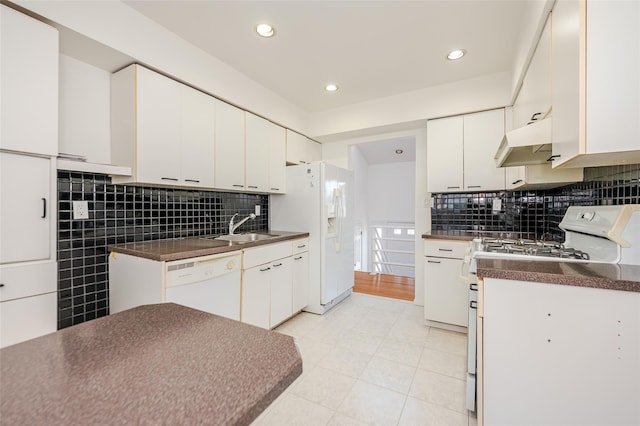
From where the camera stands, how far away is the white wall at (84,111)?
181 centimetres

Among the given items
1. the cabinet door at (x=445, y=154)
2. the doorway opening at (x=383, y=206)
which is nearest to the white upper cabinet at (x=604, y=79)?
the cabinet door at (x=445, y=154)

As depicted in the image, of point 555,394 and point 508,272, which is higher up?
point 508,272

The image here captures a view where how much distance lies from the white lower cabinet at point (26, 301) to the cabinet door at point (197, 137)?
1008 millimetres

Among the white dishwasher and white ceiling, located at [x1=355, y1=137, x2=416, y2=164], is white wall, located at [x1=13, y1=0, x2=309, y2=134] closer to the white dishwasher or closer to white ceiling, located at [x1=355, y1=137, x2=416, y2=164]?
the white dishwasher

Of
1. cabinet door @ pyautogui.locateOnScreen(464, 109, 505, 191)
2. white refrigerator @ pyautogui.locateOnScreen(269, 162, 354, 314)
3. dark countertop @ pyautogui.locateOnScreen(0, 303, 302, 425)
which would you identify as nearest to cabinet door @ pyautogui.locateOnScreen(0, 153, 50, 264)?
dark countertop @ pyautogui.locateOnScreen(0, 303, 302, 425)

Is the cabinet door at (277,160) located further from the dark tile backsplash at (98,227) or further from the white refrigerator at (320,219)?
the dark tile backsplash at (98,227)

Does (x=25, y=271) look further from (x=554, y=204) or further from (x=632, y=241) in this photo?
(x=554, y=204)

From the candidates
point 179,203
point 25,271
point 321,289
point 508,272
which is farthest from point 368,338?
point 25,271

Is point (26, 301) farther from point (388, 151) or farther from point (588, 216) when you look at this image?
point (388, 151)

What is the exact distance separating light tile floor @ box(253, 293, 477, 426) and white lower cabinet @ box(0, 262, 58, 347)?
130cm

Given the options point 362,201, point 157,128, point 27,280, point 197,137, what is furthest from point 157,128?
point 362,201

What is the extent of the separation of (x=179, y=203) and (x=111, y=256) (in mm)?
688

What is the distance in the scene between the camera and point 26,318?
1.45 meters

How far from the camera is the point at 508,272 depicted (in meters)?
1.20
